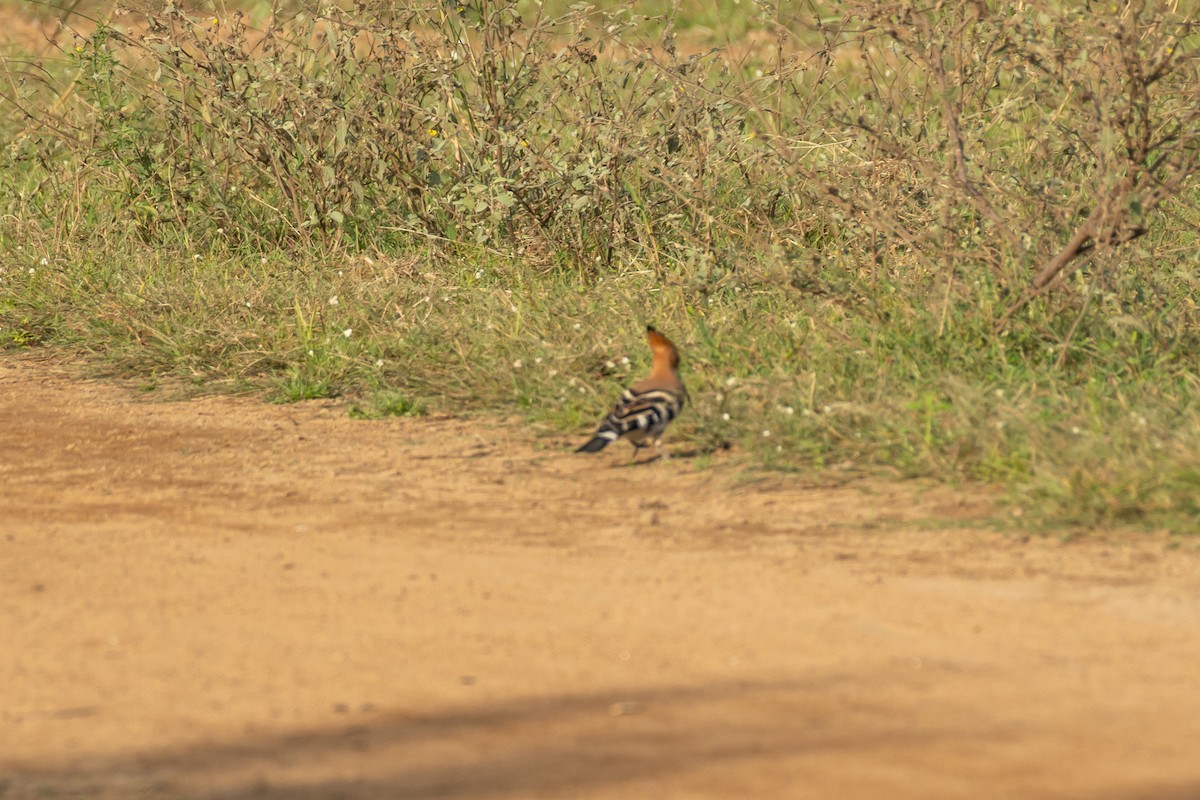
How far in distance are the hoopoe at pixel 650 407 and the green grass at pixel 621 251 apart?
204 millimetres

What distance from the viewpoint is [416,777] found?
9.75 feet

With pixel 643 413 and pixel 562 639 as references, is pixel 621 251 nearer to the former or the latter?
pixel 643 413

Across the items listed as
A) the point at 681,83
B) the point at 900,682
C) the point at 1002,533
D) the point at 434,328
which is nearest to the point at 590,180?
the point at 681,83

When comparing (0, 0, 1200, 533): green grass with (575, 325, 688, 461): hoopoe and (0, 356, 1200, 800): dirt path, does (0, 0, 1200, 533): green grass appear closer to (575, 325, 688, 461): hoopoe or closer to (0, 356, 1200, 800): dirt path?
(575, 325, 688, 461): hoopoe

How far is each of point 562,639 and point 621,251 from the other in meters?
4.13

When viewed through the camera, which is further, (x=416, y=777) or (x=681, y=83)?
(x=681, y=83)

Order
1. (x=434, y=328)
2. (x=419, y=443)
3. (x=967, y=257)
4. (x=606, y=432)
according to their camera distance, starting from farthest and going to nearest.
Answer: (x=434, y=328) < (x=967, y=257) < (x=419, y=443) < (x=606, y=432)

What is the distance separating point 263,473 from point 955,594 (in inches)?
97.0

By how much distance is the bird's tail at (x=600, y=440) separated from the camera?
5219 mm

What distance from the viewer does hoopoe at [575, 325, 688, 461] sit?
5223 millimetres

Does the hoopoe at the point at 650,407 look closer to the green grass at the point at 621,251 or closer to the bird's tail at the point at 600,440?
the bird's tail at the point at 600,440

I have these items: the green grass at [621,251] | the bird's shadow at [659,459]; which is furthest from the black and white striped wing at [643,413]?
the green grass at [621,251]

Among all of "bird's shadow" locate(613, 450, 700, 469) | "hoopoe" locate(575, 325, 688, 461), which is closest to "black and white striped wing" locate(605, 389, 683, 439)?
"hoopoe" locate(575, 325, 688, 461)

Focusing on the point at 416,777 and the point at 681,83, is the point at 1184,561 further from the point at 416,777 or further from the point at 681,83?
the point at 681,83
